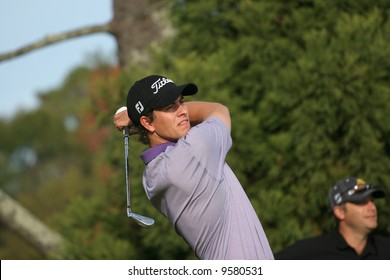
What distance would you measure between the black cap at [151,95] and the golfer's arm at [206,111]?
21 cm

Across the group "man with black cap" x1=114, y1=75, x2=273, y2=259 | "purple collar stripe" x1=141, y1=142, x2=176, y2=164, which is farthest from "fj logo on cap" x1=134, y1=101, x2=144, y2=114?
"purple collar stripe" x1=141, y1=142, x2=176, y2=164

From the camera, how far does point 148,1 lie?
8773mm

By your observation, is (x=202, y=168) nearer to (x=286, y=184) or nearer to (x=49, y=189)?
(x=286, y=184)

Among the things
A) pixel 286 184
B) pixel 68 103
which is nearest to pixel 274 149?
pixel 286 184

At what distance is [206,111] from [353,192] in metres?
2.38

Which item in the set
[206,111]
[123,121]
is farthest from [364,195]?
[123,121]

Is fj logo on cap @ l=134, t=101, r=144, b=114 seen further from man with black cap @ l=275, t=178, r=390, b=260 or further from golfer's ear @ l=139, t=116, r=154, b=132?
man with black cap @ l=275, t=178, r=390, b=260

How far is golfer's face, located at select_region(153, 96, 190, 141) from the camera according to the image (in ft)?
13.5

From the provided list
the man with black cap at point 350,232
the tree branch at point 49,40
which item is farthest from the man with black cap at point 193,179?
the tree branch at point 49,40

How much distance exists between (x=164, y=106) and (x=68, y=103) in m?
57.3

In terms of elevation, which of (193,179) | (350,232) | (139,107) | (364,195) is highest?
(139,107)

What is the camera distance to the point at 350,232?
6516mm

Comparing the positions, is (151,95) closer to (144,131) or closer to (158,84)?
(158,84)

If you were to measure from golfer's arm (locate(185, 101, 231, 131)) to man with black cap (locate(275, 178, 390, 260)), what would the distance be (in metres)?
2.01
